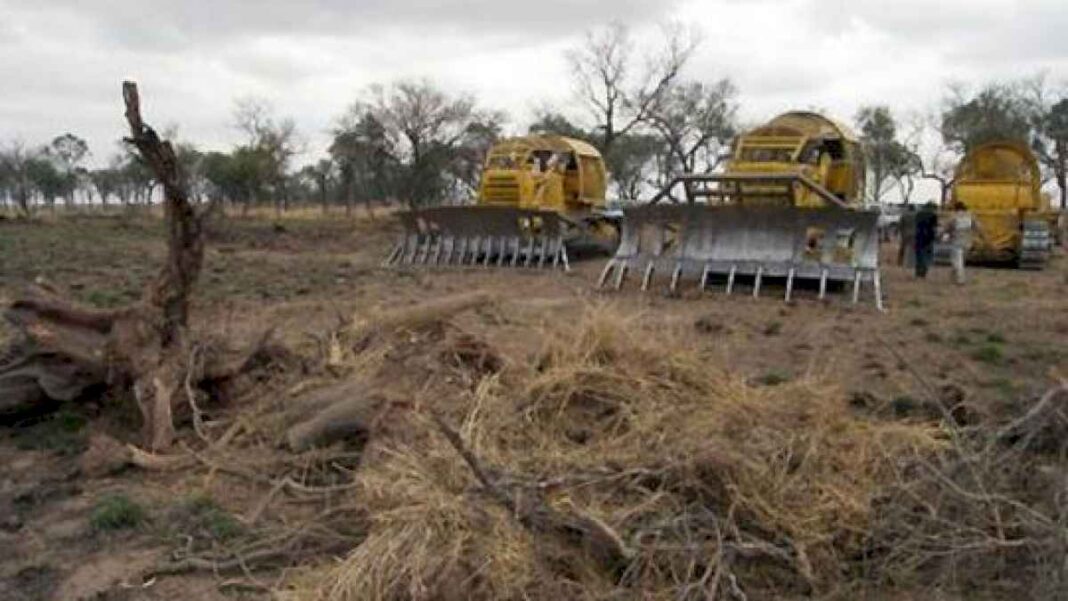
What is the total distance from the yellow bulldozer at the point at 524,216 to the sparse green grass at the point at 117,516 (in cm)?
1329

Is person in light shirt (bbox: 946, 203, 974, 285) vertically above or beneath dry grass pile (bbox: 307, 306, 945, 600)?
above

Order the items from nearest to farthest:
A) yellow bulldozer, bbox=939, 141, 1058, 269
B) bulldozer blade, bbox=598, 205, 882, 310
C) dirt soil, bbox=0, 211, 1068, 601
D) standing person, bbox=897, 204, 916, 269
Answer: dirt soil, bbox=0, 211, 1068, 601, bulldozer blade, bbox=598, 205, 882, 310, yellow bulldozer, bbox=939, 141, 1058, 269, standing person, bbox=897, 204, 916, 269

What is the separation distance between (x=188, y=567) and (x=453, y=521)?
1.43 m

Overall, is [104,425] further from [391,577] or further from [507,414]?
[391,577]

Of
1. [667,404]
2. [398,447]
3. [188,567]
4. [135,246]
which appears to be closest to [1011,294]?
[667,404]

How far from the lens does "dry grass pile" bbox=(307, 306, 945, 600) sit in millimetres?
4090

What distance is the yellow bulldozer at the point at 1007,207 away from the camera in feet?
66.2

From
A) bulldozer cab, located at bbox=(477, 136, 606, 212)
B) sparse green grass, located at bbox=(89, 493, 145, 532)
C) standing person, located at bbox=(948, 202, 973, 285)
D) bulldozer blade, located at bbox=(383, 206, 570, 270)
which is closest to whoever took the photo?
sparse green grass, located at bbox=(89, 493, 145, 532)

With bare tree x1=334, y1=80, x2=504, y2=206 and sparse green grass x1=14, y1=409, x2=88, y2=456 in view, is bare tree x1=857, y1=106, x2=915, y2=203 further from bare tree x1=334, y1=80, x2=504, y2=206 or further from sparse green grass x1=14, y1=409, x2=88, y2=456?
sparse green grass x1=14, y1=409, x2=88, y2=456

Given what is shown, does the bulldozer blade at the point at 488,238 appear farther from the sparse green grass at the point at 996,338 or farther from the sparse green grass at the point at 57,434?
the sparse green grass at the point at 57,434

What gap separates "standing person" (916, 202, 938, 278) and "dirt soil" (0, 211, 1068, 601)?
1.48 feet

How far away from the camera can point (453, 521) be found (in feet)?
13.7

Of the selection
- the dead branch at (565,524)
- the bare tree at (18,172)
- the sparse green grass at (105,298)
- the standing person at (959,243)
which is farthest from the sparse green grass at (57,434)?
the bare tree at (18,172)

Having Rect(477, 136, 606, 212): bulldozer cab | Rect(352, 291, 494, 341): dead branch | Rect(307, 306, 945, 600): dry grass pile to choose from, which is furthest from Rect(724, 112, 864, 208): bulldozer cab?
Rect(307, 306, 945, 600): dry grass pile
